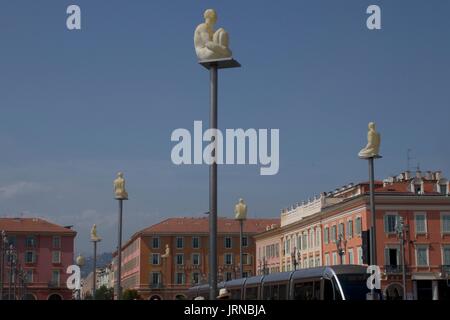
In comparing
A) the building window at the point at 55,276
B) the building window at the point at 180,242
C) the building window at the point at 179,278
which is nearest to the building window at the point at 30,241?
the building window at the point at 55,276

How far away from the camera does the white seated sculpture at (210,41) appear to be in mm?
13812

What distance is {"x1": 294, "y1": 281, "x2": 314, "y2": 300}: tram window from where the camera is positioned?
2461cm

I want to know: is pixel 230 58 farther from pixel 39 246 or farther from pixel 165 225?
pixel 165 225

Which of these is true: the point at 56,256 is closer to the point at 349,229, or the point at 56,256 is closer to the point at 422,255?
the point at 349,229

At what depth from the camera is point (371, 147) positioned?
22688 millimetres

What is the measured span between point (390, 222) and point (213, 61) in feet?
155

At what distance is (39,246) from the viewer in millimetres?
86875

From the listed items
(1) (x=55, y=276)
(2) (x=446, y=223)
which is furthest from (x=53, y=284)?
(2) (x=446, y=223)

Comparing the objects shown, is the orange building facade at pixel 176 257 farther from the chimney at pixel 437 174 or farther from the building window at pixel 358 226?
the building window at pixel 358 226

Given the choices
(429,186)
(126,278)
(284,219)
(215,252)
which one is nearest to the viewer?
(215,252)

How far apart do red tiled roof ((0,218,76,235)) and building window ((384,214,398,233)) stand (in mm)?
44839
